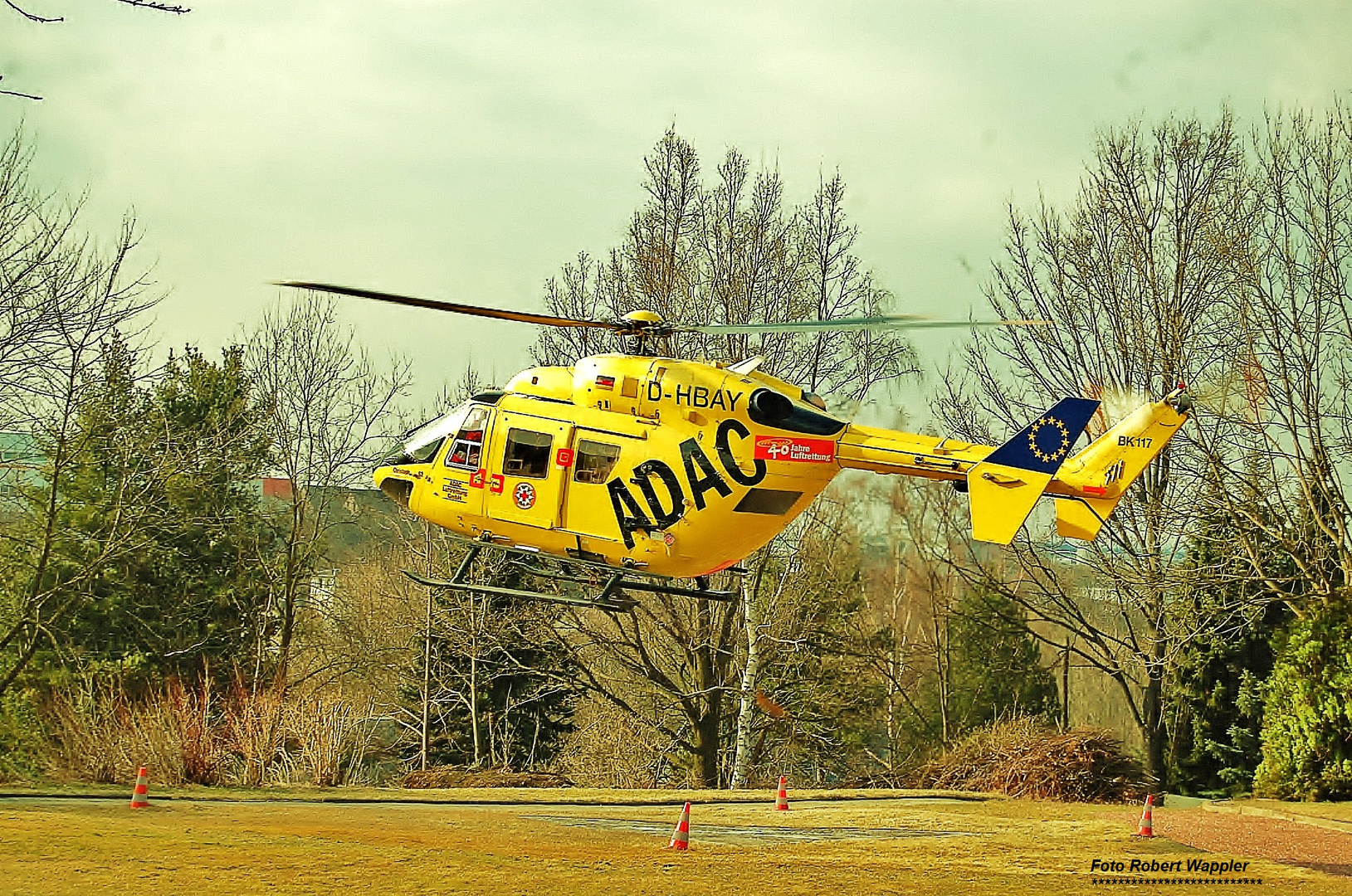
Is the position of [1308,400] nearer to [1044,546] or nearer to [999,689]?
[1044,546]

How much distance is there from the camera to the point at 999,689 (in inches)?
1299

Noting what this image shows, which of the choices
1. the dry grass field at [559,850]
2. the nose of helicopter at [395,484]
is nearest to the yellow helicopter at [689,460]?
the nose of helicopter at [395,484]

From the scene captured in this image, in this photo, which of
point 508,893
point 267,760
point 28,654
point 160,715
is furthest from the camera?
point 28,654

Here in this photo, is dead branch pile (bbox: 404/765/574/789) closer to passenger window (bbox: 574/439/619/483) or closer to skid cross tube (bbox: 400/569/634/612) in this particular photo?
skid cross tube (bbox: 400/569/634/612)

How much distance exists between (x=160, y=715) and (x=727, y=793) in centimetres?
970

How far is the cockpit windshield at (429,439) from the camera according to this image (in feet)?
51.8

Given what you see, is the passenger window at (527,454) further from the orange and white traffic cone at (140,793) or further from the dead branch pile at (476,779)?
the dead branch pile at (476,779)

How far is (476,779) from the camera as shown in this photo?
2553 cm

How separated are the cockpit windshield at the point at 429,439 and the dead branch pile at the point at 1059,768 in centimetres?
1291

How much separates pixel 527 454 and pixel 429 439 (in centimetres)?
176

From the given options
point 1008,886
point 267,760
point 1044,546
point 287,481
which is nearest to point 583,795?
point 267,760

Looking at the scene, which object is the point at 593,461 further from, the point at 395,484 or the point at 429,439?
the point at 395,484

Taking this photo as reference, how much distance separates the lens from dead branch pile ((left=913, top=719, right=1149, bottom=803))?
22.2 metres

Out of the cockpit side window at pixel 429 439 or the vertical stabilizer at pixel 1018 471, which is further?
the cockpit side window at pixel 429 439
